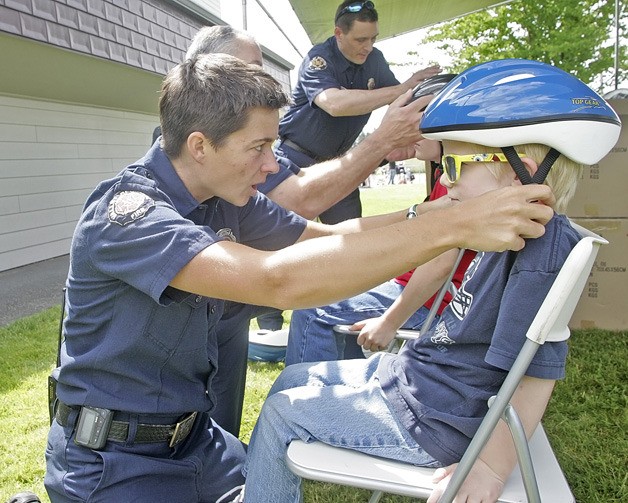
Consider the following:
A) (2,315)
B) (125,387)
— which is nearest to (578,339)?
(125,387)

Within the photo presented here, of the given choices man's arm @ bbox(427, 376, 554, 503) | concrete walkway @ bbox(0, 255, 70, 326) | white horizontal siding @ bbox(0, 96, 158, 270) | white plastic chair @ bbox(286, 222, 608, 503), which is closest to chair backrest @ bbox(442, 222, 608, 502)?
white plastic chair @ bbox(286, 222, 608, 503)

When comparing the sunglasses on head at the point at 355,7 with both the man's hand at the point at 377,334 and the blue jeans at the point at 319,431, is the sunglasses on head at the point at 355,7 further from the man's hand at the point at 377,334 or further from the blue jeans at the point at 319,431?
the blue jeans at the point at 319,431

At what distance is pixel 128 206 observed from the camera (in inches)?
→ 65.4

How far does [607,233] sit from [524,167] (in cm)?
374

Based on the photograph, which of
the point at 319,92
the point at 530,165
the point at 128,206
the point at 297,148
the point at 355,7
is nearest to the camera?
the point at 530,165

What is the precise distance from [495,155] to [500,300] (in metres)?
0.37

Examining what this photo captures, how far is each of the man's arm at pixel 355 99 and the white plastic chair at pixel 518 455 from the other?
2310 millimetres

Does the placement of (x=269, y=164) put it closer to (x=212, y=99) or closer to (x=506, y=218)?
(x=212, y=99)

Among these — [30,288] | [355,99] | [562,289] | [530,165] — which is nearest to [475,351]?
[562,289]

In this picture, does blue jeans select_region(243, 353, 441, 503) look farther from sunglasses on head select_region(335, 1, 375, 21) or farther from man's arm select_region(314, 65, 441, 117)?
sunglasses on head select_region(335, 1, 375, 21)

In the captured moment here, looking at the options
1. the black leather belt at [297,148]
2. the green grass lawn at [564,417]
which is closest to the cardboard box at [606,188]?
the green grass lawn at [564,417]

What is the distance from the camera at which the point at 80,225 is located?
1.76 metres

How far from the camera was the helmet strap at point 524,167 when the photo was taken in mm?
1516

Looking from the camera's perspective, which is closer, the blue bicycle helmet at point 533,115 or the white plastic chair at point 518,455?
the white plastic chair at point 518,455
